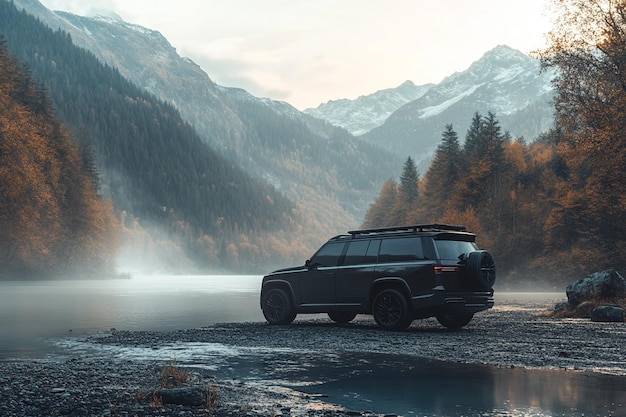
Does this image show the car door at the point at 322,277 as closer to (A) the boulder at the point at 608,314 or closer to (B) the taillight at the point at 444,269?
(B) the taillight at the point at 444,269

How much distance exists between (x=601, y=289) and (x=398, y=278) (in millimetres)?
10965

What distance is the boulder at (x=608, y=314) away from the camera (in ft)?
66.1

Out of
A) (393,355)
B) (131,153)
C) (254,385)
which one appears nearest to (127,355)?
(254,385)

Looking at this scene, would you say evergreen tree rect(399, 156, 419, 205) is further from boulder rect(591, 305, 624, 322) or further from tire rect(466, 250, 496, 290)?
tire rect(466, 250, 496, 290)

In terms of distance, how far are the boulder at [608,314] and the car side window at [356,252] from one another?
8.41 meters

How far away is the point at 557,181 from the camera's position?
7050 cm

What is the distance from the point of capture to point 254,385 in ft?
30.6

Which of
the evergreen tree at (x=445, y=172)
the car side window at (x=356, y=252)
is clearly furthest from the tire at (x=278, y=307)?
the evergreen tree at (x=445, y=172)

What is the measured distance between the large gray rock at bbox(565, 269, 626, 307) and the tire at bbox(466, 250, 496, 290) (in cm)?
826

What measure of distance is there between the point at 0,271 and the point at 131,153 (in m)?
138

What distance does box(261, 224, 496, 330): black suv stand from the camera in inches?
653

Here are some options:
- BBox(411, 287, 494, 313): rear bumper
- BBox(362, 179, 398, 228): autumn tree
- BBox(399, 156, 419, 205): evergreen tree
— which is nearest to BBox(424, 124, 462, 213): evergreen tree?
BBox(399, 156, 419, 205): evergreen tree

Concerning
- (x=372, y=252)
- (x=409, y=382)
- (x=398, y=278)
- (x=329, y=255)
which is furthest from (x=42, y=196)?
(x=409, y=382)

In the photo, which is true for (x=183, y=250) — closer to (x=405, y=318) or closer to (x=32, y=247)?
(x=32, y=247)
